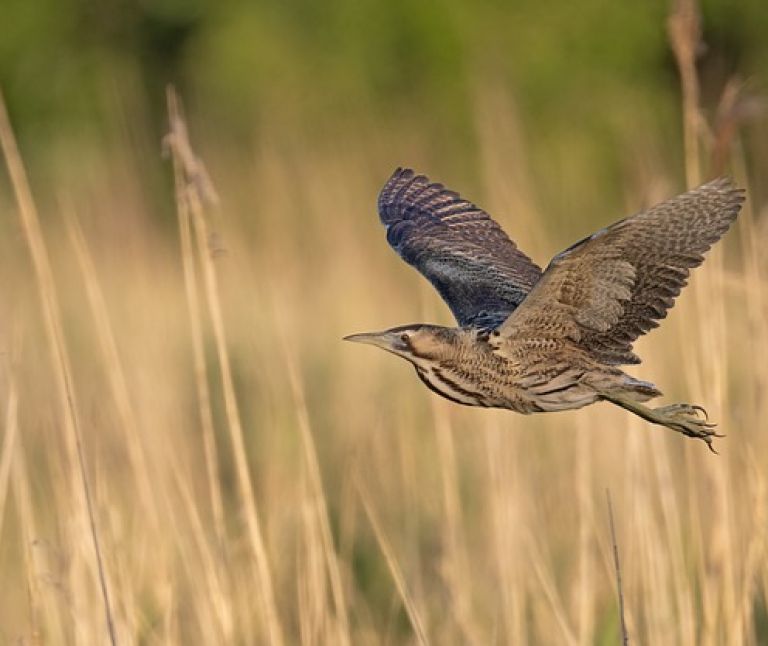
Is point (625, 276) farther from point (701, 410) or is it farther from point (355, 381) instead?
point (355, 381)

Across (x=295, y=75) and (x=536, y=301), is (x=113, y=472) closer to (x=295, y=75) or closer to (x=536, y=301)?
(x=536, y=301)

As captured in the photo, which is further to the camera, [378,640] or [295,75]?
[295,75]

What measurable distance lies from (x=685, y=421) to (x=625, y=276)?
0.25m

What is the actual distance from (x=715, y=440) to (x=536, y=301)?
54cm

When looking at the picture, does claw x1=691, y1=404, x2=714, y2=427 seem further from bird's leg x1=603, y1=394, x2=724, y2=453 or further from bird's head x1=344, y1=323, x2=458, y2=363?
bird's head x1=344, y1=323, x2=458, y2=363

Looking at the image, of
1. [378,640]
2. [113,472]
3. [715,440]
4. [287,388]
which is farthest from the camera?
[287,388]

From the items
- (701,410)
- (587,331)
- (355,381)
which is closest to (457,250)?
(587,331)

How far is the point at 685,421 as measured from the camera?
2.89 meters

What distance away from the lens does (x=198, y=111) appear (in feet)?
34.8

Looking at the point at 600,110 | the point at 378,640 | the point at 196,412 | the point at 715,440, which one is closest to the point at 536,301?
the point at 715,440

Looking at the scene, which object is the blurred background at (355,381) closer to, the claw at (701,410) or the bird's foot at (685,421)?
the claw at (701,410)

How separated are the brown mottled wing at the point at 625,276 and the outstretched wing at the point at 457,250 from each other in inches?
6.0

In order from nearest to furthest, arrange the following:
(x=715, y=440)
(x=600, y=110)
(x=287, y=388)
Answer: (x=715, y=440) < (x=287, y=388) < (x=600, y=110)

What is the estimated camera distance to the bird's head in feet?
9.40
